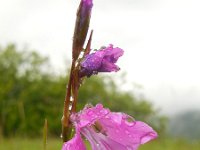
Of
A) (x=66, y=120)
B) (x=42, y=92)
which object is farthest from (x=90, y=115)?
(x=42, y=92)

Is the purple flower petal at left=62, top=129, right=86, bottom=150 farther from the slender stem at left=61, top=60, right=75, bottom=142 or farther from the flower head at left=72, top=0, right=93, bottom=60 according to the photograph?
the flower head at left=72, top=0, right=93, bottom=60

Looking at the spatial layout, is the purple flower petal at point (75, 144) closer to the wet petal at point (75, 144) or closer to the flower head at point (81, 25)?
the wet petal at point (75, 144)

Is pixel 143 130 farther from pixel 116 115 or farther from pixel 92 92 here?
pixel 92 92

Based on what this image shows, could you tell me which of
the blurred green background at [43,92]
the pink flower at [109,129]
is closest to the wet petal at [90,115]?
the pink flower at [109,129]

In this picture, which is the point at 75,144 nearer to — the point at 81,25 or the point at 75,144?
the point at 75,144

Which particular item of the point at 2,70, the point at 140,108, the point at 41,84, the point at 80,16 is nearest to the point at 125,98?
the point at 140,108

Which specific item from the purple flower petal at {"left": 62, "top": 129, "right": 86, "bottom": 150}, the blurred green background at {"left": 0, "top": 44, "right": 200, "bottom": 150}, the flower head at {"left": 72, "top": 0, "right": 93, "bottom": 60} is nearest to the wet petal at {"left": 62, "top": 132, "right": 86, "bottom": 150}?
the purple flower petal at {"left": 62, "top": 129, "right": 86, "bottom": 150}
